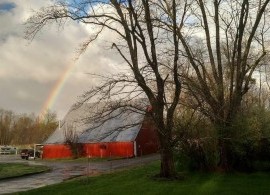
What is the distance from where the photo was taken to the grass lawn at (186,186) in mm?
16125

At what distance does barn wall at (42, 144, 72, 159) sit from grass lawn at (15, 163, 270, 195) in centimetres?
3338

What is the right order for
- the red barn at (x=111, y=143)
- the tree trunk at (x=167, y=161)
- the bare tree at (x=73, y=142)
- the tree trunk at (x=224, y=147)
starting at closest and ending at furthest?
1. the tree trunk at (x=167, y=161)
2. the tree trunk at (x=224, y=147)
3. the red barn at (x=111, y=143)
4. the bare tree at (x=73, y=142)

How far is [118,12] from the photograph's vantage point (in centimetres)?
2091

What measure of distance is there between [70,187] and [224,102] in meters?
9.65

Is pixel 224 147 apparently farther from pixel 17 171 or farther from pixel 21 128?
pixel 21 128

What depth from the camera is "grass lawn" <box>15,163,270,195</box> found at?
16125mm

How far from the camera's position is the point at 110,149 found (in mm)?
49469

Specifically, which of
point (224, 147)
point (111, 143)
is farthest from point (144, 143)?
point (224, 147)

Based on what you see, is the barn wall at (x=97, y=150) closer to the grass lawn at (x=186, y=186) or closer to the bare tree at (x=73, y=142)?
the bare tree at (x=73, y=142)

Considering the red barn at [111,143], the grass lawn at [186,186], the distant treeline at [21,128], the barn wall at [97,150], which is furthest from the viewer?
the distant treeline at [21,128]

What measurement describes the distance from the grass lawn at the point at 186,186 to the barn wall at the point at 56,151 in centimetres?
3338

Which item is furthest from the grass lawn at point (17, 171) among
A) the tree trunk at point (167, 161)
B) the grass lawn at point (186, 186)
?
the tree trunk at point (167, 161)

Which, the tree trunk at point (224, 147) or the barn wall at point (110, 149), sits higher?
the barn wall at point (110, 149)

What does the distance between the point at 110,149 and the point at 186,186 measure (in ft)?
107
